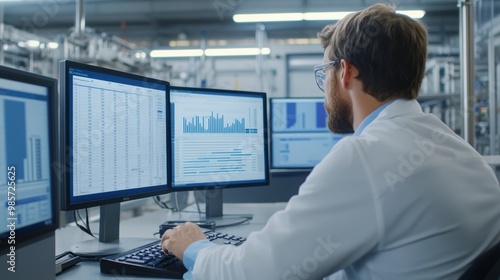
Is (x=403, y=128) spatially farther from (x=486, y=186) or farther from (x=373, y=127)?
(x=486, y=186)

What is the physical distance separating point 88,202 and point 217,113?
2.04 ft

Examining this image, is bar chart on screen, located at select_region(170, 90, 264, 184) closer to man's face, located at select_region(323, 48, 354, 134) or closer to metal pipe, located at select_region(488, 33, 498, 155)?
man's face, located at select_region(323, 48, 354, 134)

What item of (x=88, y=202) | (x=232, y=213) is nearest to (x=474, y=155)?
(x=88, y=202)

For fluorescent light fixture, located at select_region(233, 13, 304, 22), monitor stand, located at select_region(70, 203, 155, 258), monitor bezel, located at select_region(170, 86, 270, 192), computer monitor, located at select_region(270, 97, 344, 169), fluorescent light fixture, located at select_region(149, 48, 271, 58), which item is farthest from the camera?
fluorescent light fixture, located at select_region(149, 48, 271, 58)

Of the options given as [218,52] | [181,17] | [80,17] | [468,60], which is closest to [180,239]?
[468,60]

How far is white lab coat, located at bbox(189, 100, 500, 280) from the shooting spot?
69 centimetres

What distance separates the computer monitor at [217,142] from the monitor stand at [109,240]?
0.78 ft

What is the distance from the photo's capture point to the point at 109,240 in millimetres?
1230

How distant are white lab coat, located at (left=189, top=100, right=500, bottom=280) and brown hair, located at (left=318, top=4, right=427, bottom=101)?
14 cm

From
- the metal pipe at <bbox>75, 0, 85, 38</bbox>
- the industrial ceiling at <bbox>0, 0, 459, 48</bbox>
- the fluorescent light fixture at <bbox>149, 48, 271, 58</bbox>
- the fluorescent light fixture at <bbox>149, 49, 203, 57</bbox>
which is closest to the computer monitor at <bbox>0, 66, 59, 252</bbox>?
the metal pipe at <bbox>75, 0, 85, 38</bbox>

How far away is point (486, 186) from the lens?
0.80 metres

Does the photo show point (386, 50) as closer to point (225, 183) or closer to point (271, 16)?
point (225, 183)

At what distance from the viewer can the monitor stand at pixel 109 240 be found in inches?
45.2

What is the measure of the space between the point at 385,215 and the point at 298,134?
50.7 inches
